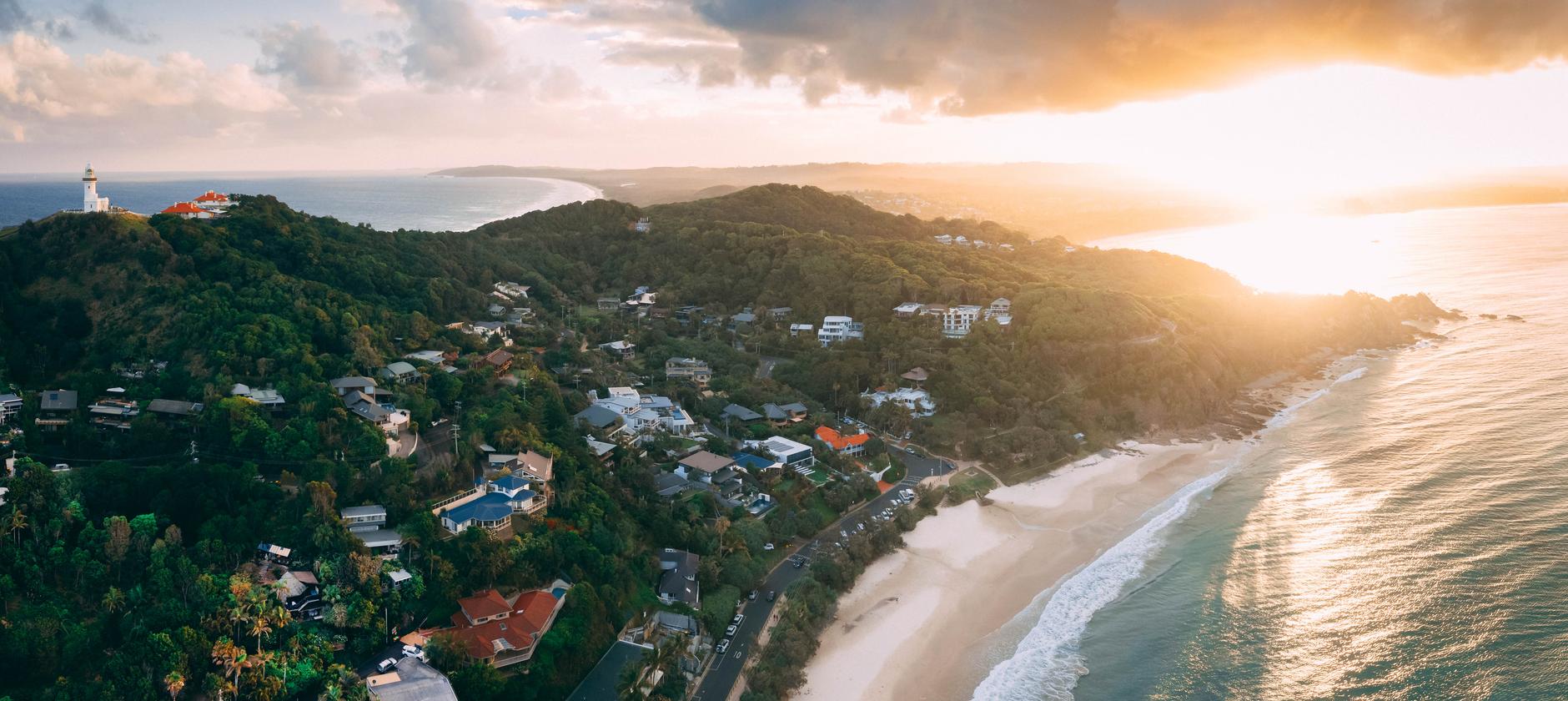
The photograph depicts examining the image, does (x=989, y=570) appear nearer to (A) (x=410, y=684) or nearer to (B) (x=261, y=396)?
(A) (x=410, y=684)

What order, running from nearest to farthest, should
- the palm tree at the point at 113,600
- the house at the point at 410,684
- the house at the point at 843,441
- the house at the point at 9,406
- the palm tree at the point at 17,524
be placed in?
the house at the point at 410,684 < the palm tree at the point at 113,600 < the palm tree at the point at 17,524 < the house at the point at 9,406 < the house at the point at 843,441

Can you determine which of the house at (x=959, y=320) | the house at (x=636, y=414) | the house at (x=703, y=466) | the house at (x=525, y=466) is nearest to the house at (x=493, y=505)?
the house at (x=525, y=466)

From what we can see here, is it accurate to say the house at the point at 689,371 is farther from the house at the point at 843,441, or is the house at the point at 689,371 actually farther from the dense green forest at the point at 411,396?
the house at the point at 843,441

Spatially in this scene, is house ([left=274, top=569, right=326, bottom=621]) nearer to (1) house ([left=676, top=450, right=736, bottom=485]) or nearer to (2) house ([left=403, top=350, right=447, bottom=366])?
(1) house ([left=676, top=450, right=736, bottom=485])

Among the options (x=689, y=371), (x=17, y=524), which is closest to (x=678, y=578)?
(x=17, y=524)

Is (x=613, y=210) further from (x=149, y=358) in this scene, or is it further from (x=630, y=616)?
(x=630, y=616)

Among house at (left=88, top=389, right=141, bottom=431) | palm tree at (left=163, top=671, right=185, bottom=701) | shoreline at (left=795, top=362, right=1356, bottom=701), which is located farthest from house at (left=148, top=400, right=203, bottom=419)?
shoreline at (left=795, top=362, right=1356, bottom=701)
